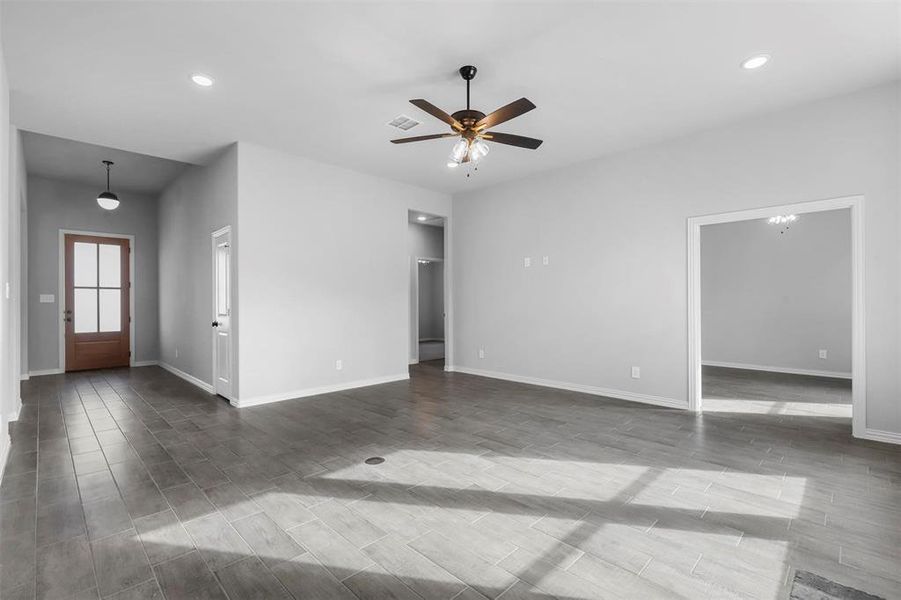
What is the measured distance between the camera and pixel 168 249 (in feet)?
24.4

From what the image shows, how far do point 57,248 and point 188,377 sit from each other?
11.2 feet

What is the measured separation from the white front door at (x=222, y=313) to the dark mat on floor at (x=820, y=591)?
17.2 ft

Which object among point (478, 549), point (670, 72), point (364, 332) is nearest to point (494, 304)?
point (364, 332)

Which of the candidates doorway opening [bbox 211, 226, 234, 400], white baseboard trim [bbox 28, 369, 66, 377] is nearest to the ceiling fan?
doorway opening [bbox 211, 226, 234, 400]

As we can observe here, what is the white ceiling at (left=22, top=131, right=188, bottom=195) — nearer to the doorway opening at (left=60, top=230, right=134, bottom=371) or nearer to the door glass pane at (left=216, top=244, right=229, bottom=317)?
the doorway opening at (left=60, top=230, right=134, bottom=371)

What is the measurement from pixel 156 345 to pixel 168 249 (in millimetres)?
2028

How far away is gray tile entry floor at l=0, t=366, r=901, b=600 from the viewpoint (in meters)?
1.89

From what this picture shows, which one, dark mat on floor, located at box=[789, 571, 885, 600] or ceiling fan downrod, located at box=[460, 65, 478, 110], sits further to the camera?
ceiling fan downrod, located at box=[460, 65, 478, 110]

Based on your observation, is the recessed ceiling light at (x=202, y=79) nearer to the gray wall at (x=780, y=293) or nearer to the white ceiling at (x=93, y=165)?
the white ceiling at (x=93, y=165)

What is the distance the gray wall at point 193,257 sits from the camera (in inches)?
204

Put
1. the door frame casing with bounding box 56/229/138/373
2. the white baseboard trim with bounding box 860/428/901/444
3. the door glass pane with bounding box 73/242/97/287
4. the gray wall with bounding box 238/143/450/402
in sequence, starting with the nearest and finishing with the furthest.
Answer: the white baseboard trim with bounding box 860/428/901/444 < the gray wall with bounding box 238/143/450/402 < the door frame casing with bounding box 56/229/138/373 < the door glass pane with bounding box 73/242/97/287

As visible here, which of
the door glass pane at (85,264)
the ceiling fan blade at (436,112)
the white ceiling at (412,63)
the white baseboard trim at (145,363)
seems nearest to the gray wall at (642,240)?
the white ceiling at (412,63)

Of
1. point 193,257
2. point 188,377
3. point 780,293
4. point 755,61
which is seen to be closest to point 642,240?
point 755,61

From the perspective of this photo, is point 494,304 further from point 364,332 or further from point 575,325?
point 364,332
